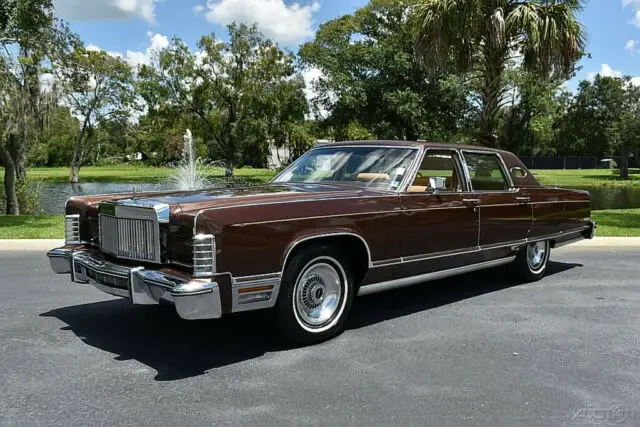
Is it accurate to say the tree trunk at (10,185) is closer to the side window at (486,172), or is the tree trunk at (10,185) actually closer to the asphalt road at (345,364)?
the asphalt road at (345,364)

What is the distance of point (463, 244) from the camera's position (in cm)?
614

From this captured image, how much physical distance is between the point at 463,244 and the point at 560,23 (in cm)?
963

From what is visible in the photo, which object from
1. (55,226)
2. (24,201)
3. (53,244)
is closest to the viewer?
(53,244)

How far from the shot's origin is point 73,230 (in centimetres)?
575

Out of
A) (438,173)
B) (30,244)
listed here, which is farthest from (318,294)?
(30,244)

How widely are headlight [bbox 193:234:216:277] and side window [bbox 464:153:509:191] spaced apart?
3337 millimetres

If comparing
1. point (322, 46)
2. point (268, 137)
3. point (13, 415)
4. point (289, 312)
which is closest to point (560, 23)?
point (289, 312)

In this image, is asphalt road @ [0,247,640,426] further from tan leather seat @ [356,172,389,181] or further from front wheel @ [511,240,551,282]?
tan leather seat @ [356,172,389,181]

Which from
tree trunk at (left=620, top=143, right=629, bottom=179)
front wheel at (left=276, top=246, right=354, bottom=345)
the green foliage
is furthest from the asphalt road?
tree trunk at (left=620, top=143, right=629, bottom=179)

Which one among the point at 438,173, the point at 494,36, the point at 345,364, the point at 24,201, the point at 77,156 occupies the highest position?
the point at 494,36

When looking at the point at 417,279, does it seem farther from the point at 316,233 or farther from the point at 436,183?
the point at 316,233

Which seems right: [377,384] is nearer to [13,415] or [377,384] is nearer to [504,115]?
[13,415]

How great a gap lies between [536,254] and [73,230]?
5.44m

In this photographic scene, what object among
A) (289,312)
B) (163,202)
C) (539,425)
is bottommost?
(539,425)
